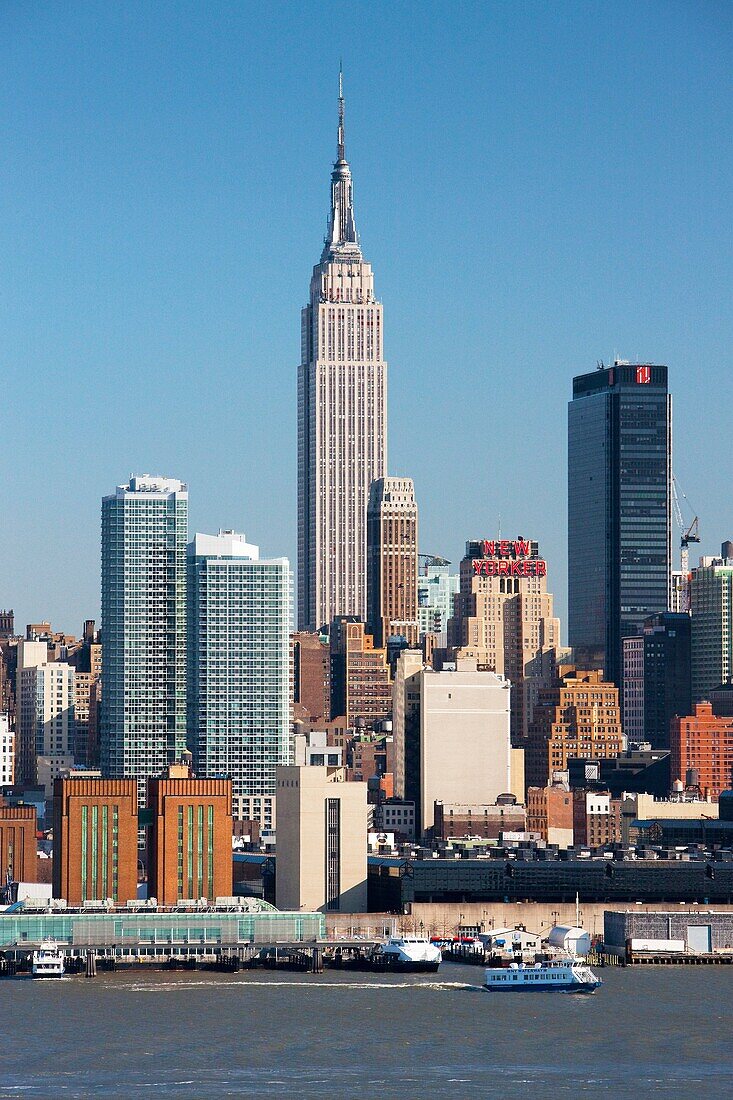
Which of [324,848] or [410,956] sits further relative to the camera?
[324,848]

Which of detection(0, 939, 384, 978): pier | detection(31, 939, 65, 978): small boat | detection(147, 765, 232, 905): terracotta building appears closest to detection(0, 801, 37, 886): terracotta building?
detection(147, 765, 232, 905): terracotta building

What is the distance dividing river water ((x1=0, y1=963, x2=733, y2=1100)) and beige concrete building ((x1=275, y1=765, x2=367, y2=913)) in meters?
26.8

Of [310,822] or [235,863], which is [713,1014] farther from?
[235,863]

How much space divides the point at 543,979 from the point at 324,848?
114ft

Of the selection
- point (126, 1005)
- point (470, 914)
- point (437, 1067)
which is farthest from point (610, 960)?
point (437, 1067)

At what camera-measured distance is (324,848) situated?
156750 mm

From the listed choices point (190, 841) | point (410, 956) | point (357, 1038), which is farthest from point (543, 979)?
point (190, 841)

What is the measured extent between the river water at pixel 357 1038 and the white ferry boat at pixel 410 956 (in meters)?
3.93

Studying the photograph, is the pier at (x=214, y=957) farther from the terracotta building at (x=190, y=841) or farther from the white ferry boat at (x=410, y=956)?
the terracotta building at (x=190, y=841)

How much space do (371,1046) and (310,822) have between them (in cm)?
5560

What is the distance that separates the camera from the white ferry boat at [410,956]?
132 metres

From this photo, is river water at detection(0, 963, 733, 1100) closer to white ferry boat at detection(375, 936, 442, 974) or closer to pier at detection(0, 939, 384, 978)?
white ferry boat at detection(375, 936, 442, 974)

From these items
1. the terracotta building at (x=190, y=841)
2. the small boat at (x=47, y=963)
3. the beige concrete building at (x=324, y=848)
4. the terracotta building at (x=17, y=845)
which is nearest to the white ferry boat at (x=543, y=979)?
the small boat at (x=47, y=963)

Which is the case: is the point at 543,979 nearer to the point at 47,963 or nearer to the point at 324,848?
the point at 47,963
